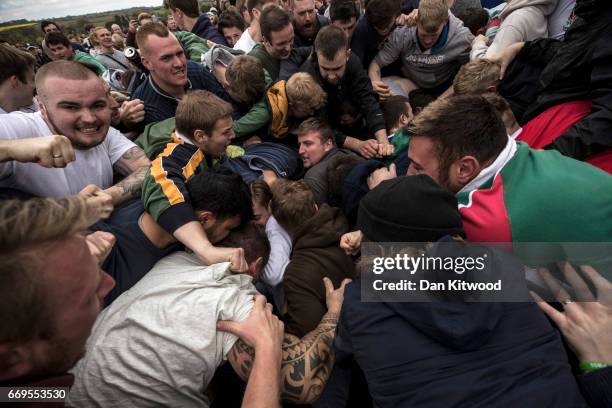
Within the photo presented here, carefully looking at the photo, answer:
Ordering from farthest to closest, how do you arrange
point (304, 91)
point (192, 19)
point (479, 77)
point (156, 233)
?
point (192, 19) → point (304, 91) → point (479, 77) → point (156, 233)

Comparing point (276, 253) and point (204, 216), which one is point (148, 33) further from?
point (276, 253)

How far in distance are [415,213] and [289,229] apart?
1.34 meters

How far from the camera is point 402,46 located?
4051mm

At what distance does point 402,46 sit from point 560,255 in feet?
10.9

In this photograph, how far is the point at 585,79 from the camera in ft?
7.21

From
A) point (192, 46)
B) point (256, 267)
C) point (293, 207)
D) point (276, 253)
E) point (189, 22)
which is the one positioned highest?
point (189, 22)

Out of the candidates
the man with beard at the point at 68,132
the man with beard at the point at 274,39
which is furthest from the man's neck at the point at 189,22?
the man with beard at the point at 68,132

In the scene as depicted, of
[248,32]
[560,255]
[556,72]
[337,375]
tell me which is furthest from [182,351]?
[248,32]

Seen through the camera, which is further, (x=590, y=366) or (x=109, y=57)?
(x=109, y=57)

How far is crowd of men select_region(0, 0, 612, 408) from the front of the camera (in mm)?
1120

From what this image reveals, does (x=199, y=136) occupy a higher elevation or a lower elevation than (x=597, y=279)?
higher

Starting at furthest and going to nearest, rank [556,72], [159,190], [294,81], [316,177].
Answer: [294,81] → [316,177] → [556,72] → [159,190]

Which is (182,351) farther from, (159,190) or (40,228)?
(159,190)

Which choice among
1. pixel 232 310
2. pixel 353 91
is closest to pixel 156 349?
pixel 232 310
